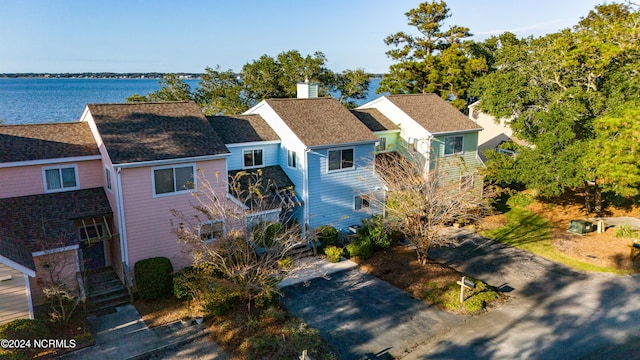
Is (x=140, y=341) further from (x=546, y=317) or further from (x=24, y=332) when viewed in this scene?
(x=546, y=317)

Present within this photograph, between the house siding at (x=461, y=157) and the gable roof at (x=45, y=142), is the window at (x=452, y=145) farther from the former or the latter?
the gable roof at (x=45, y=142)

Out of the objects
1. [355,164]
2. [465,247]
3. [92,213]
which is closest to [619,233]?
[465,247]

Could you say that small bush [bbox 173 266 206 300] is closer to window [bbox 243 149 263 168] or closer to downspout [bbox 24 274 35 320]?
downspout [bbox 24 274 35 320]

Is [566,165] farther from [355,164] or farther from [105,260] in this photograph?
[105,260]

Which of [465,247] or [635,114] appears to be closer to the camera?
[635,114]

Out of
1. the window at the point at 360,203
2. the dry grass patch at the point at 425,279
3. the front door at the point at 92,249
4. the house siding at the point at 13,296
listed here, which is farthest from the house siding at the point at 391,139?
the house siding at the point at 13,296

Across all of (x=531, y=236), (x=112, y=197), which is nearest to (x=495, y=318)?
(x=531, y=236)
